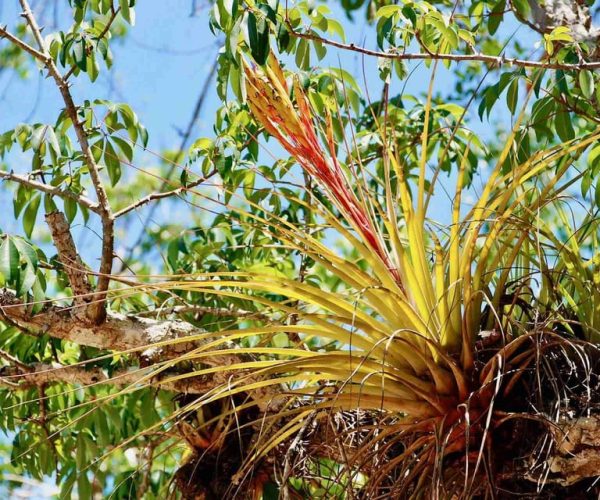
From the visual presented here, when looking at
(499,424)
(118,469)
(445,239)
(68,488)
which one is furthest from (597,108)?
(118,469)

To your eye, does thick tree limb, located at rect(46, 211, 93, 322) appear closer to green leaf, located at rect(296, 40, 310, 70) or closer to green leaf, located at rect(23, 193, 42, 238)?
green leaf, located at rect(23, 193, 42, 238)

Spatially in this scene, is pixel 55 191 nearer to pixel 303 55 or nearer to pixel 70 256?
pixel 70 256

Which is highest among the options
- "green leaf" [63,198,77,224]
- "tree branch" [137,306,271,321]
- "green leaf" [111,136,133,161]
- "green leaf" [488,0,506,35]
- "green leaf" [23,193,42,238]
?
"green leaf" [488,0,506,35]

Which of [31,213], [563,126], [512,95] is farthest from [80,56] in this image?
[563,126]

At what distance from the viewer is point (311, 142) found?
1.89 m

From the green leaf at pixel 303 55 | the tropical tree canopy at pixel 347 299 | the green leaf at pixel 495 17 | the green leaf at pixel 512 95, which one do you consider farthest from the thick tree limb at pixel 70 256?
the green leaf at pixel 495 17

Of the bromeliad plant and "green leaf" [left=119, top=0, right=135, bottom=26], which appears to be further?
"green leaf" [left=119, top=0, right=135, bottom=26]

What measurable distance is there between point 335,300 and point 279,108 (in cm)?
37

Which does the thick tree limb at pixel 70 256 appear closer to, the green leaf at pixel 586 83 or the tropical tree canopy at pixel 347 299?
the tropical tree canopy at pixel 347 299

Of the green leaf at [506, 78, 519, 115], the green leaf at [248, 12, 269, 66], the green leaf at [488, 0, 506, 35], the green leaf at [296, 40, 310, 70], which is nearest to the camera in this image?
the green leaf at [248, 12, 269, 66]

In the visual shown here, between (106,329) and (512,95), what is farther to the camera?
(106,329)

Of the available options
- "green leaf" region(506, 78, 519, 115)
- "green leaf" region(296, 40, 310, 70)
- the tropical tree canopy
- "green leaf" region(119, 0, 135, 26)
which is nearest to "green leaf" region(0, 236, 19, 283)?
the tropical tree canopy

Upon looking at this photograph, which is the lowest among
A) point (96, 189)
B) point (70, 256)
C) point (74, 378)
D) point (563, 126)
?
point (74, 378)

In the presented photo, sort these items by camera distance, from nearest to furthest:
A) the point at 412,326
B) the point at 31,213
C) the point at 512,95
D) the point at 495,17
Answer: the point at 412,326 → the point at 512,95 → the point at 31,213 → the point at 495,17
